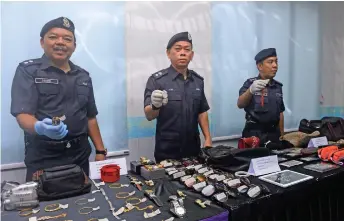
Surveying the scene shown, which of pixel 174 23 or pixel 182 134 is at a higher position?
pixel 174 23

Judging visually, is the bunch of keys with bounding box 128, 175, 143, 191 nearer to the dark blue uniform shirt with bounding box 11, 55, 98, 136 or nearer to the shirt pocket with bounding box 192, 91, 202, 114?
the dark blue uniform shirt with bounding box 11, 55, 98, 136

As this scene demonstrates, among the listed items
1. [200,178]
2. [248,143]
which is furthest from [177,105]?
[200,178]

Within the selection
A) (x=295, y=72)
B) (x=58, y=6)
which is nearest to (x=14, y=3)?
(x=58, y=6)

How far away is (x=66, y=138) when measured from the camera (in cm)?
155

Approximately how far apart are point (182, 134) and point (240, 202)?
876 mm

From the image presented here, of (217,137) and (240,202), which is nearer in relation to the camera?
(240,202)

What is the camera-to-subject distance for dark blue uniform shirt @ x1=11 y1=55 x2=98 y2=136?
1.47m

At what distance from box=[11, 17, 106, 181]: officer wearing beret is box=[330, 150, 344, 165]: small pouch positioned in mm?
1360

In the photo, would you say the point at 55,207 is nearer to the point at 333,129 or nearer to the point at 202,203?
the point at 202,203

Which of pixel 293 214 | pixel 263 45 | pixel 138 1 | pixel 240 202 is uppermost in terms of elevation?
pixel 138 1

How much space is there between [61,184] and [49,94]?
2.03 feet

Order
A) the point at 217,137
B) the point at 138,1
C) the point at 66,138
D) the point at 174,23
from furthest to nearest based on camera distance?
the point at 217,137 < the point at 174,23 < the point at 138,1 < the point at 66,138

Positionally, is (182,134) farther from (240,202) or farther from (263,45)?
(263,45)

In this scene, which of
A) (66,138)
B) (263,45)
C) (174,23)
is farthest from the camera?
(263,45)
